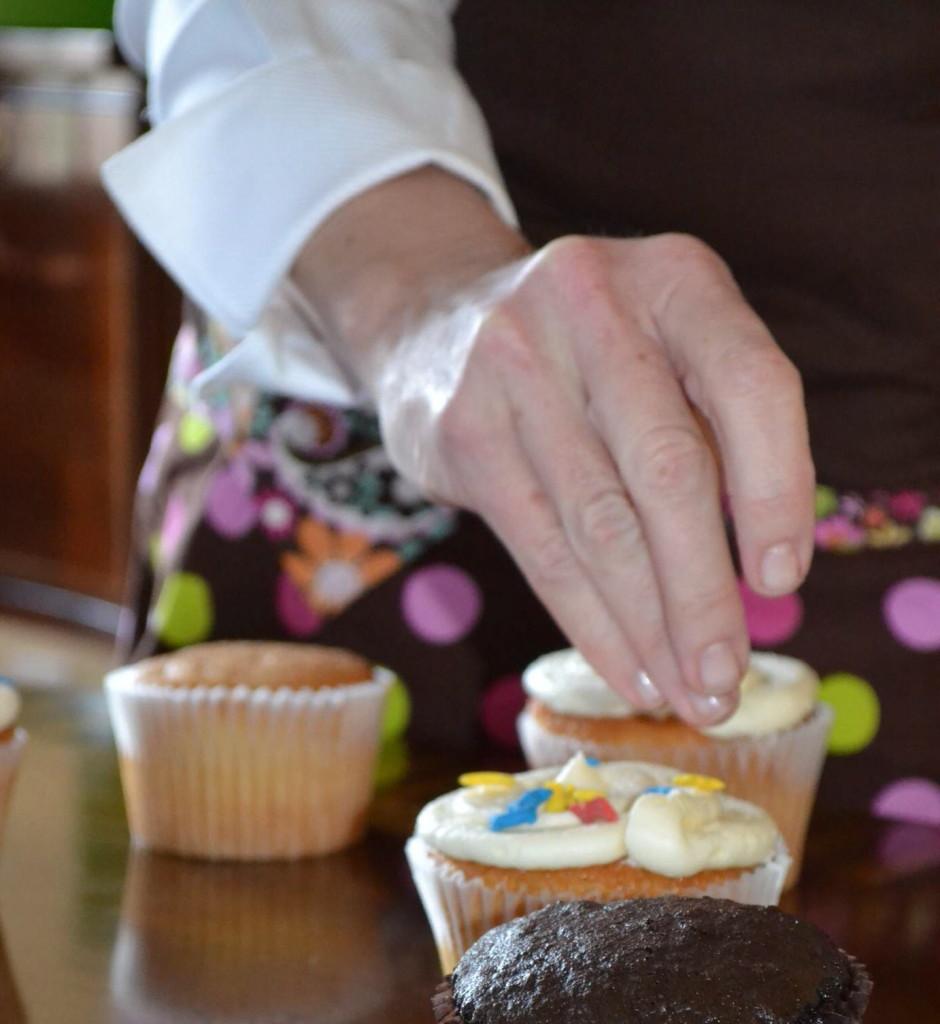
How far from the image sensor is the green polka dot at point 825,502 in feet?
4.24

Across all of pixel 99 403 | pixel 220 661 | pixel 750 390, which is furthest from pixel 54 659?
pixel 750 390

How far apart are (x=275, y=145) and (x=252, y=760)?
1.46 ft

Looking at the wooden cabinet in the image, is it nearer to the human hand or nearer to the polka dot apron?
the polka dot apron

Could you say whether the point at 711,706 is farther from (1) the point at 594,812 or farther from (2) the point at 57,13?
(2) the point at 57,13

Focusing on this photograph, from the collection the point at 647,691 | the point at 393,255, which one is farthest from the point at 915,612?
the point at 393,255

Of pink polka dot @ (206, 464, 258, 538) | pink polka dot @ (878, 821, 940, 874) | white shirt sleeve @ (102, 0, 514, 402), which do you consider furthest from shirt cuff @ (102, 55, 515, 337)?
pink polka dot @ (878, 821, 940, 874)

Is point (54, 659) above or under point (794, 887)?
under

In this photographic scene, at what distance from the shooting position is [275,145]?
114 centimetres

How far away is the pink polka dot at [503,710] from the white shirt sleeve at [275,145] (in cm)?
31

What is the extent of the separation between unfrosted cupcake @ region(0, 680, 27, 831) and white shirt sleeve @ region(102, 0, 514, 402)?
10.6 inches

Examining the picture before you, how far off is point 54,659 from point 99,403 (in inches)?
24.2

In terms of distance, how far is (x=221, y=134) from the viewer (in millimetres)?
1181

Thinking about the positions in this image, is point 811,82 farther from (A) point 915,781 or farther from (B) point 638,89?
(A) point 915,781

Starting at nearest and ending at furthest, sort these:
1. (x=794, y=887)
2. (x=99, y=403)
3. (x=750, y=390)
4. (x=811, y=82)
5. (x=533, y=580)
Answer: (x=750, y=390) → (x=533, y=580) → (x=794, y=887) → (x=811, y=82) → (x=99, y=403)
